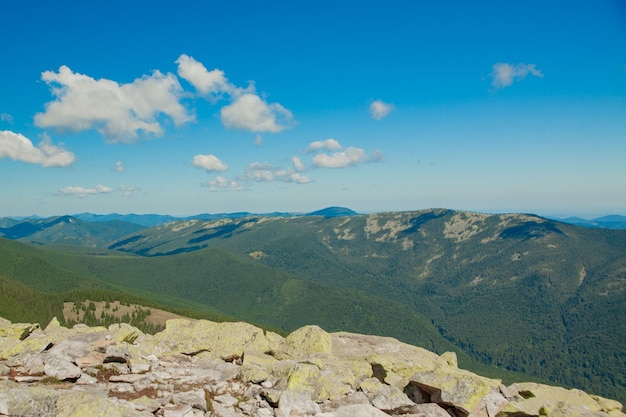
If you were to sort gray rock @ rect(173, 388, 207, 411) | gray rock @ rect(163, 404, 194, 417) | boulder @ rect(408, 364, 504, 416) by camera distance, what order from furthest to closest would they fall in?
1. boulder @ rect(408, 364, 504, 416)
2. gray rock @ rect(173, 388, 207, 411)
3. gray rock @ rect(163, 404, 194, 417)

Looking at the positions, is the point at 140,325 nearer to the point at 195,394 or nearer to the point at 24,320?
the point at 24,320

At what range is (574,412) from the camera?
22.8m

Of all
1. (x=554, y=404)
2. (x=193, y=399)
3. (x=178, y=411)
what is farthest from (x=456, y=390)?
(x=178, y=411)

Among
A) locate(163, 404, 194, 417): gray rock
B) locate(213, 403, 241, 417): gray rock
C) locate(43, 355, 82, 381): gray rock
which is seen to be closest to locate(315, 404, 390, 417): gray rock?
locate(213, 403, 241, 417): gray rock

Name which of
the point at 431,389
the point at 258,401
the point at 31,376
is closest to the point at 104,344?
the point at 31,376

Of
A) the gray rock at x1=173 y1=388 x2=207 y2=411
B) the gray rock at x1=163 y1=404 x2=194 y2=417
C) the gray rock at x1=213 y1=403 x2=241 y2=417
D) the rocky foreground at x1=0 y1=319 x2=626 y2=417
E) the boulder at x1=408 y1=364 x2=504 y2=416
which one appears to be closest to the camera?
the gray rock at x1=163 y1=404 x2=194 y2=417

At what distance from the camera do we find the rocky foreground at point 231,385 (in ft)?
60.5

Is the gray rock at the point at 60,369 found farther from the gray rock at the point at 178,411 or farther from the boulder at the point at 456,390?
the boulder at the point at 456,390

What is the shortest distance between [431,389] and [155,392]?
18.0m

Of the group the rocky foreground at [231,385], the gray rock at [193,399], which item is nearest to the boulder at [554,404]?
the rocky foreground at [231,385]

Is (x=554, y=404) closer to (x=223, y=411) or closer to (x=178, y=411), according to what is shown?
(x=223, y=411)

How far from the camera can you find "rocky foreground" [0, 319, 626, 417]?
1844 cm

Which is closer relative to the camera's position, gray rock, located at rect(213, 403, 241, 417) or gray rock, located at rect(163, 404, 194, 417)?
gray rock, located at rect(163, 404, 194, 417)

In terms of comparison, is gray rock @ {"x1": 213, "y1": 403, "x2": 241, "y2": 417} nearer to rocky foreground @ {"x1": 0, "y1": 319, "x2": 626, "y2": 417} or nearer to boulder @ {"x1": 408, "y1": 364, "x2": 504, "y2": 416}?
rocky foreground @ {"x1": 0, "y1": 319, "x2": 626, "y2": 417}
